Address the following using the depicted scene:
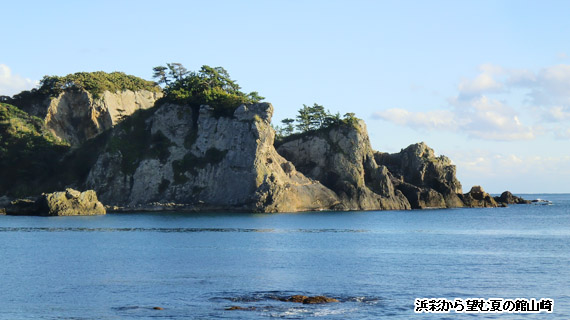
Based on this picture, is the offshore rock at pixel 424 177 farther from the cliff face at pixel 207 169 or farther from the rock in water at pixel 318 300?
the rock in water at pixel 318 300

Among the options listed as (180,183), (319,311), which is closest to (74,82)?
(180,183)

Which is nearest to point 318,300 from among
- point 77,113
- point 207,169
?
point 207,169

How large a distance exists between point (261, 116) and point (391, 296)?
3712 inches

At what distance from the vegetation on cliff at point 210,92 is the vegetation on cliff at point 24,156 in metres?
25.8

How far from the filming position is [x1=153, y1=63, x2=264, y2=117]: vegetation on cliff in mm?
137250

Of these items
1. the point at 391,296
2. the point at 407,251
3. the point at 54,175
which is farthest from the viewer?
the point at 54,175

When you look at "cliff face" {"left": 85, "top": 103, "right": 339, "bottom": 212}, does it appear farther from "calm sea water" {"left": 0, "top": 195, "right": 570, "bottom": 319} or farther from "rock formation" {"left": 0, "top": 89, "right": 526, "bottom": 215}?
"calm sea water" {"left": 0, "top": 195, "right": 570, "bottom": 319}

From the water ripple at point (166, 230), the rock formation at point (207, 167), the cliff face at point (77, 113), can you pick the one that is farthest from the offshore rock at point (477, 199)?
the cliff face at point (77, 113)

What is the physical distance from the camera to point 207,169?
5167 inches

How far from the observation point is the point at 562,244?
7444 cm

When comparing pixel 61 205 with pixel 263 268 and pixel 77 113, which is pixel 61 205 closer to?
pixel 77 113

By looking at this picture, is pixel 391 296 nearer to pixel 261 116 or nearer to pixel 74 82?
pixel 261 116

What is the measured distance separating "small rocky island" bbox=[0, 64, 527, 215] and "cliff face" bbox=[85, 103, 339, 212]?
196 millimetres

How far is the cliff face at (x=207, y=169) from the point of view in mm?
127688
